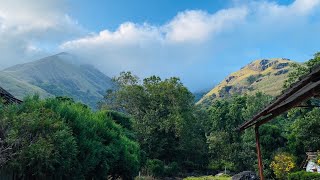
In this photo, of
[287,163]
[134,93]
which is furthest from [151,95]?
[287,163]

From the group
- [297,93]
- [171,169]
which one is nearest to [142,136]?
[171,169]

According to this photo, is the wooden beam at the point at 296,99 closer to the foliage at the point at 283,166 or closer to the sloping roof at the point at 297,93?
the sloping roof at the point at 297,93

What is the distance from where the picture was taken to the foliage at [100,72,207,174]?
Result: 1948 inches

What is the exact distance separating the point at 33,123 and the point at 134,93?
37.4 m

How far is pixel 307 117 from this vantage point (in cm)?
2473

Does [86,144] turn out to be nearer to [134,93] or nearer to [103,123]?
[103,123]

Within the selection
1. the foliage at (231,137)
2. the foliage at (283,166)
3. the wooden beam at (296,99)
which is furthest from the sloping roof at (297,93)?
the foliage at (231,137)

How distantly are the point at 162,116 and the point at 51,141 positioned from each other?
3785 centimetres

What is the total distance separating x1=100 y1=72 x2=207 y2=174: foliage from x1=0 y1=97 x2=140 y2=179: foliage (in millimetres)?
27538

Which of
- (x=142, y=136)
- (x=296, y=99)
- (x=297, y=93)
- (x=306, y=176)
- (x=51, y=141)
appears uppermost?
(x=142, y=136)

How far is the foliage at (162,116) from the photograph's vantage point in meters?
49.5

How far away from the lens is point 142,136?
49.5 meters

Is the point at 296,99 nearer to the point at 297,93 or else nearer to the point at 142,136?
the point at 297,93

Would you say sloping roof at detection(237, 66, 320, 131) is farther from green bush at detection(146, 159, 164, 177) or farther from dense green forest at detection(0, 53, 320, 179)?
green bush at detection(146, 159, 164, 177)
